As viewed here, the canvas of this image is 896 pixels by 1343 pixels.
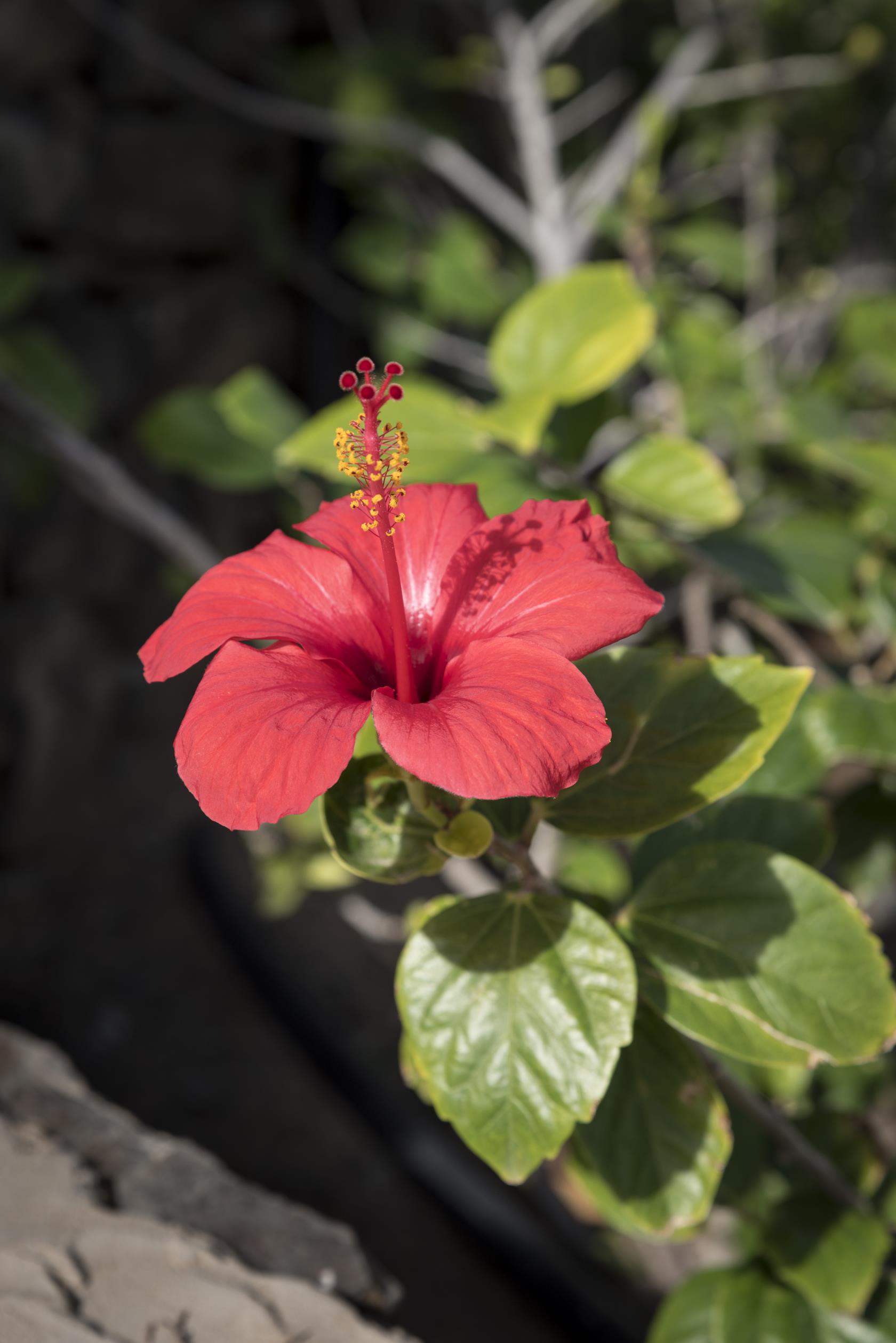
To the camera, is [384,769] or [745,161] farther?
[745,161]

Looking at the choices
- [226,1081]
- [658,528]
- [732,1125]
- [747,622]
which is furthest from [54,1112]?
[226,1081]

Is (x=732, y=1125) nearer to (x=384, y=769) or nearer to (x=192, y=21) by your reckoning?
(x=384, y=769)

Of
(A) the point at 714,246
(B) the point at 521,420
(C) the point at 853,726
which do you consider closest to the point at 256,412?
(B) the point at 521,420

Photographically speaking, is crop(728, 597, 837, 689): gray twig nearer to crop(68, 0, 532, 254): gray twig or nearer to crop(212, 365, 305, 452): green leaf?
crop(212, 365, 305, 452): green leaf

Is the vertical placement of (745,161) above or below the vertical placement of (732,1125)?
above

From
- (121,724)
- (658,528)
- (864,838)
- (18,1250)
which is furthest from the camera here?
(121,724)

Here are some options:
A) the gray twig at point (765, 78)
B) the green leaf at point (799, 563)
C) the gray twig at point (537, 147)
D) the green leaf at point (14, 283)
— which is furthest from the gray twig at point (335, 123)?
the green leaf at point (799, 563)

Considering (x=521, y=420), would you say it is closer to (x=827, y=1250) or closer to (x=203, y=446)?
(x=203, y=446)
